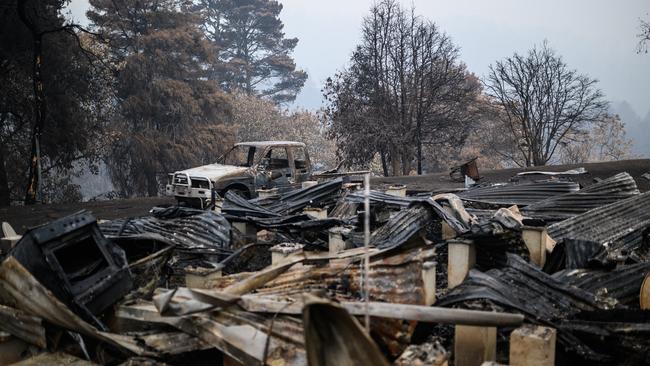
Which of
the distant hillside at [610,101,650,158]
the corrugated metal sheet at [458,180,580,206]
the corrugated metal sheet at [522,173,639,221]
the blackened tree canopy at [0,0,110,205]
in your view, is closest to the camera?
the corrugated metal sheet at [522,173,639,221]

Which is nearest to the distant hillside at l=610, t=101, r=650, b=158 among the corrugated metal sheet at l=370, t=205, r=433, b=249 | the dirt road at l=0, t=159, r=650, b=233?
the dirt road at l=0, t=159, r=650, b=233

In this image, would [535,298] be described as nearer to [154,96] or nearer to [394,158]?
[394,158]

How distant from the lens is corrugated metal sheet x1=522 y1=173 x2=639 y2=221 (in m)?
8.90

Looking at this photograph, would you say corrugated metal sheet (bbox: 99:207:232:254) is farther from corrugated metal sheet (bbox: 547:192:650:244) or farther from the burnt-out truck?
corrugated metal sheet (bbox: 547:192:650:244)

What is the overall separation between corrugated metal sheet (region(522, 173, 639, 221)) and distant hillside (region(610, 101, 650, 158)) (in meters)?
74.4

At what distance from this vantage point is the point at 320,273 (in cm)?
441

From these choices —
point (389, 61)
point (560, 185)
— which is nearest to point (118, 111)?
point (389, 61)

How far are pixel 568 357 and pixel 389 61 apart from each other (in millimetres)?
25712

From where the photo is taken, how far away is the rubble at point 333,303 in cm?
334

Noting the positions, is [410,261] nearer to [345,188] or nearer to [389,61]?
[345,188]

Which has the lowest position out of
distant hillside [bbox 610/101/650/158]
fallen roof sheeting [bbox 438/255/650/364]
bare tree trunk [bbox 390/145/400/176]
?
fallen roof sheeting [bbox 438/255/650/364]

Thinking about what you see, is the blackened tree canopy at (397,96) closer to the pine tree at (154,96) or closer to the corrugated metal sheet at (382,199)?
the pine tree at (154,96)

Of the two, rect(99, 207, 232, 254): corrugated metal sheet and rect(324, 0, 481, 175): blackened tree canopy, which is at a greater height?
rect(324, 0, 481, 175): blackened tree canopy

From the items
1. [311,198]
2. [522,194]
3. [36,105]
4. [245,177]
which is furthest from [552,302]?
[36,105]
